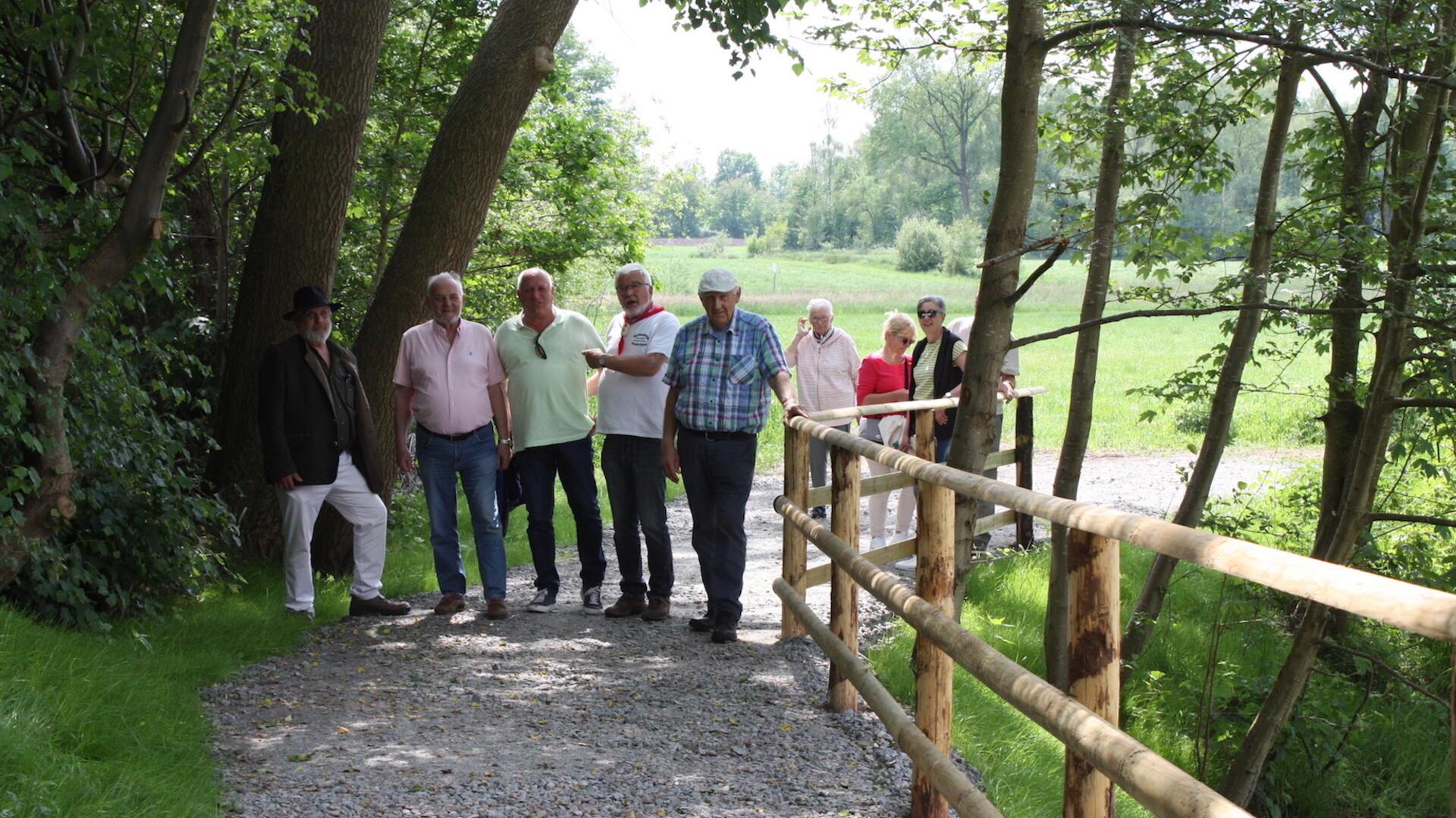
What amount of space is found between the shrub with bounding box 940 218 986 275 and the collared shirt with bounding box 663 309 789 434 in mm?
64669

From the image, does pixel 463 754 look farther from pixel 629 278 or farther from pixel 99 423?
pixel 629 278

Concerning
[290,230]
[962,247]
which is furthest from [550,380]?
[962,247]

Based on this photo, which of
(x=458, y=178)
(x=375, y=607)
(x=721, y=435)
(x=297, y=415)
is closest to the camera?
(x=721, y=435)

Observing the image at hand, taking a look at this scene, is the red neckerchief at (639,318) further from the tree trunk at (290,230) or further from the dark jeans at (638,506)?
the tree trunk at (290,230)

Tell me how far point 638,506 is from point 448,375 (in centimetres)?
127

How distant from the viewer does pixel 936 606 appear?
448 cm

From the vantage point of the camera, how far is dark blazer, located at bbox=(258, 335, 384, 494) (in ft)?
24.1

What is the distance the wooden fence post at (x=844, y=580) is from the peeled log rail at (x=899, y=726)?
13cm

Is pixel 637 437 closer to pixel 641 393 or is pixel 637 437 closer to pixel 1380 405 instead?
pixel 641 393

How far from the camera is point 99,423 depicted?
21.2 ft

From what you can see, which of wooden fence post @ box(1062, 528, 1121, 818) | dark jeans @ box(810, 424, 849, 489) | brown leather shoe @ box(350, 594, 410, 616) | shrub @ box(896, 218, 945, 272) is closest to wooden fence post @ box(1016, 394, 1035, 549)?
dark jeans @ box(810, 424, 849, 489)

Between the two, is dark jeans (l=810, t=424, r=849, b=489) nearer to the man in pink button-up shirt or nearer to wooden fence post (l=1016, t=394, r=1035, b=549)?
wooden fence post (l=1016, t=394, r=1035, b=549)

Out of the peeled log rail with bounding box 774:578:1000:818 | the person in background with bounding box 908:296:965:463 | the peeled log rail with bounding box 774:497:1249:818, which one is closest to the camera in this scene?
the peeled log rail with bounding box 774:497:1249:818

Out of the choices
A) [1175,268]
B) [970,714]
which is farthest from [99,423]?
[1175,268]
